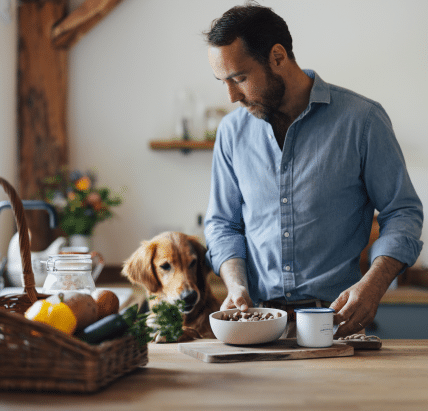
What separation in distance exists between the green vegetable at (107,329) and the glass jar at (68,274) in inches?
6.1

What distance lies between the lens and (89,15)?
311 centimetres

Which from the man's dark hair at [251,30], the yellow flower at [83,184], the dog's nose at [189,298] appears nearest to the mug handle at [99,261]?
the dog's nose at [189,298]

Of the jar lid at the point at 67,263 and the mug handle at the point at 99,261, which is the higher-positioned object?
the jar lid at the point at 67,263

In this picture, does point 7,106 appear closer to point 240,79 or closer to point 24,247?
point 240,79

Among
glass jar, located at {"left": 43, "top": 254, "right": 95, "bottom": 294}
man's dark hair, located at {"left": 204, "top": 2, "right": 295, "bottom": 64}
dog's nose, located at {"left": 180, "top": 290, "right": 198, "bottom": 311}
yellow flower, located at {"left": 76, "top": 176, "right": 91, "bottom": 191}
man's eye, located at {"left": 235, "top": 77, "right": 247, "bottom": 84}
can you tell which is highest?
man's dark hair, located at {"left": 204, "top": 2, "right": 295, "bottom": 64}

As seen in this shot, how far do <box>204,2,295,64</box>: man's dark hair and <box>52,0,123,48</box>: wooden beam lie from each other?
200 centimetres

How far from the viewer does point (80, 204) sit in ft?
9.85

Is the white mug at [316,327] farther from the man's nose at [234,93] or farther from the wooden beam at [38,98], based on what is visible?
the wooden beam at [38,98]

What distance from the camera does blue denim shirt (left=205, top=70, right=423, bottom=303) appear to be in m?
1.33

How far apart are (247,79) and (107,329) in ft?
2.75

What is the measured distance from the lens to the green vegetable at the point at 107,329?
800 millimetres

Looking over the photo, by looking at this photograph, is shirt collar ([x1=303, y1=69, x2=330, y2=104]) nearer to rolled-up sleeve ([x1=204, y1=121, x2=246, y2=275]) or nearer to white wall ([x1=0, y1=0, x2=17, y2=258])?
rolled-up sleeve ([x1=204, y1=121, x2=246, y2=275])

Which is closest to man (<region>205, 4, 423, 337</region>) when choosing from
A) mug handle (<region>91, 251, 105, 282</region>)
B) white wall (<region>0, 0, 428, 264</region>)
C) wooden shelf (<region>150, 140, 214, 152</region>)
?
mug handle (<region>91, 251, 105, 282</region>)

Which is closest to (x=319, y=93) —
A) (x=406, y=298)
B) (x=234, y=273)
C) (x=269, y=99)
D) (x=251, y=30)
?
(x=269, y=99)
